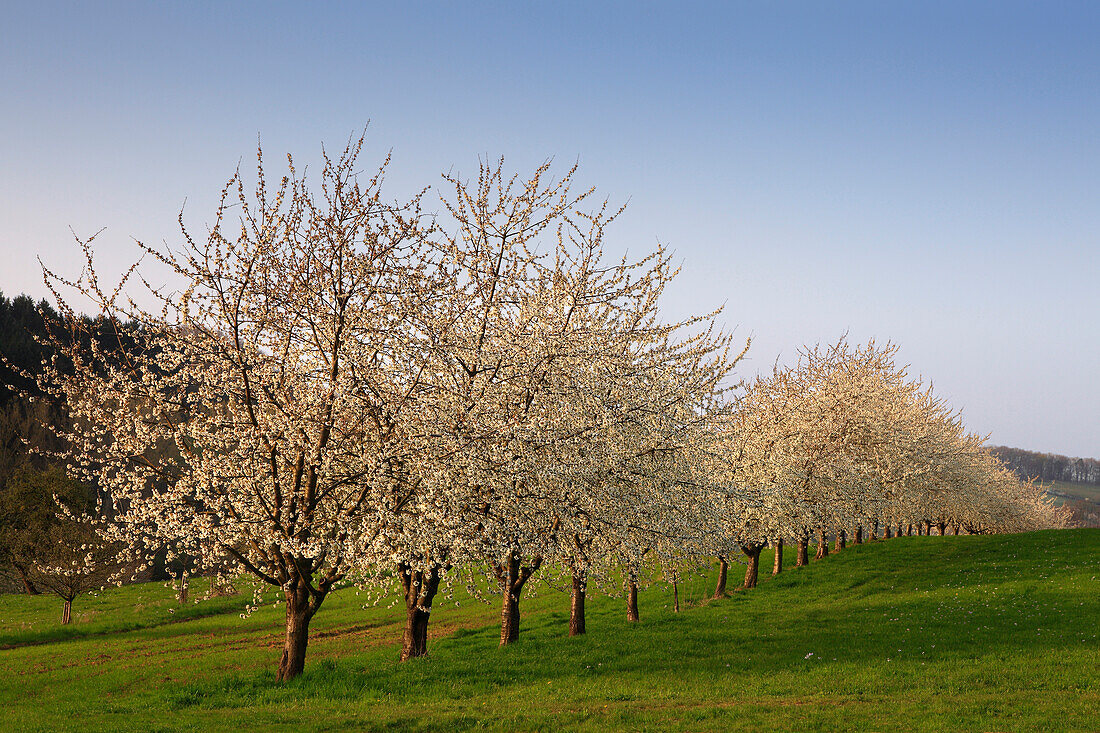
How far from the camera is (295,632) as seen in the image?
60.1 ft

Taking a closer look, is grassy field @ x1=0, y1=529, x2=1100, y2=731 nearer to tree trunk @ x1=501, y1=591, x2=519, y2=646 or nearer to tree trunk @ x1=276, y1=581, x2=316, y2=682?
tree trunk @ x1=276, y1=581, x2=316, y2=682

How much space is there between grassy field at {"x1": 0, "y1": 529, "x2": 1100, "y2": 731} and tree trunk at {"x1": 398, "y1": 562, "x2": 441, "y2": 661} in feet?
2.84

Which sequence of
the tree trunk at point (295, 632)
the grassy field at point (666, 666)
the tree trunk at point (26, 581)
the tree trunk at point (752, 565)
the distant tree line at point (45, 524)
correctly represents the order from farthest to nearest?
the tree trunk at point (26, 581), the distant tree line at point (45, 524), the tree trunk at point (752, 565), the tree trunk at point (295, 632), the grassy field at point (666, 666)

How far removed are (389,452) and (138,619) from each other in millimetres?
36805

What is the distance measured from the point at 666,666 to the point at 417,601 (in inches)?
296

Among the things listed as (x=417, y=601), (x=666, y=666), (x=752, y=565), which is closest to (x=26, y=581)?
(x=417, y=601)

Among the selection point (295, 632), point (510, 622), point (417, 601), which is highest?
point (417, 601)

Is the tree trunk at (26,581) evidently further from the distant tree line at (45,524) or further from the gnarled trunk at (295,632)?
the gnarled trunk at (295,632)

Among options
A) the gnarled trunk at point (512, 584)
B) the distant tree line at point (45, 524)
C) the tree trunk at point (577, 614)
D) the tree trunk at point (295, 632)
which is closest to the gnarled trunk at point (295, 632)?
the tree trunk at point (295, 632)

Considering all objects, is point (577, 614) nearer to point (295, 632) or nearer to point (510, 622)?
point (510, 622)

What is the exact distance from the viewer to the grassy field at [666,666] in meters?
13.9

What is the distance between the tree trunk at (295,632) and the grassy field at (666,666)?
0.39 meters

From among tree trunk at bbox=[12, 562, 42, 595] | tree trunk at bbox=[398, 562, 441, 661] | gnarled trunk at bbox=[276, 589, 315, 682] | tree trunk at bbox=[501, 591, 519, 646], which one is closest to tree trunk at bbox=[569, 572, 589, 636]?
Answer: tree trunk at bbox=[501, 591, 519, 646]

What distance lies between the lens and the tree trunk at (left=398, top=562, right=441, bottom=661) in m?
19.4
